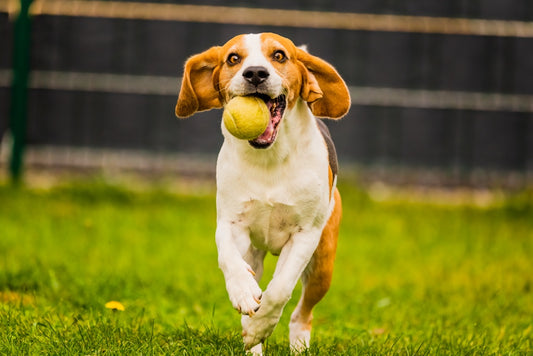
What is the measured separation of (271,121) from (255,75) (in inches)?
10.4

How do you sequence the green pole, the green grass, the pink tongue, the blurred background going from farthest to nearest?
1. the blurred background
2. the green pole
3. the green grass
4. the pink tongue

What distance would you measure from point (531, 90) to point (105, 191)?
5.19 metres

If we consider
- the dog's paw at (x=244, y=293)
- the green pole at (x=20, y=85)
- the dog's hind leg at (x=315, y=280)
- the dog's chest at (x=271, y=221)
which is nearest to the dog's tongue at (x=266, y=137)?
the dog's chest at (x=271, y=221)

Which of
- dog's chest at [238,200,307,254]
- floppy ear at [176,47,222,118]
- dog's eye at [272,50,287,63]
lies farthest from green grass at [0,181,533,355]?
dog's eye at [272,50,287,63]

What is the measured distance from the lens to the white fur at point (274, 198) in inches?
161

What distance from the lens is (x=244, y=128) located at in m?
3.89

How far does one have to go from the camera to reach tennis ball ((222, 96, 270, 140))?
389cm

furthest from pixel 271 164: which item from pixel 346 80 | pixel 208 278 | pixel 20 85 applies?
pixel 20 85

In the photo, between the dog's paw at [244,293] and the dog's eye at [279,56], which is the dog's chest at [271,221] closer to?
the dog's paw at [244,293]

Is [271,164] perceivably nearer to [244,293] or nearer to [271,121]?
[271,121]

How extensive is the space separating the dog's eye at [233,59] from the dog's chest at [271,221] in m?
0.65

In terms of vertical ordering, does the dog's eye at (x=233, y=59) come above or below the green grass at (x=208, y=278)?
above

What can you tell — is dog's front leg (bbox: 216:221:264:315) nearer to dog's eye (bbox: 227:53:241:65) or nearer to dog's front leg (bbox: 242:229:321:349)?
dog's front leg (bbox: 242:229:321:349)

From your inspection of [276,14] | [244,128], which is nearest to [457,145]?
[276,14]
